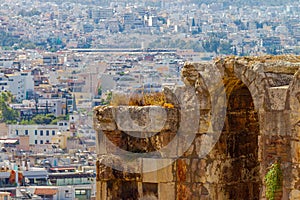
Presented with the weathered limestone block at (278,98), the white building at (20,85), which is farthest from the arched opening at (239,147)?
the white building at (20,85)

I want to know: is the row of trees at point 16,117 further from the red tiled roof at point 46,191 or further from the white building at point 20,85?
the red tiled roof at point 46,191

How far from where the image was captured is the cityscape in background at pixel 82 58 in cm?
6831

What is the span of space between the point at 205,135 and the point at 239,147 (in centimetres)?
30

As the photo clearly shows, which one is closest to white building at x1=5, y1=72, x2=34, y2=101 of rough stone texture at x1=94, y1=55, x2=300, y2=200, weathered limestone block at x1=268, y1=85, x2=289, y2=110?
rough stone texture at x1=94, y1=55, x2=300, y2=200

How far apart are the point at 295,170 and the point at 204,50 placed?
118331 mm

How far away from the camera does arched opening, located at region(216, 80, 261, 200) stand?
7145 millimetres

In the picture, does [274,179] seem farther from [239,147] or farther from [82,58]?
[82,58]

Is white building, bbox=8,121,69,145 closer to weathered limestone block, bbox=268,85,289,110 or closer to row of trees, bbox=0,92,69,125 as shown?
row of trees, bbox=0,92,69,125

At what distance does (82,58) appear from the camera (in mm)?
129250

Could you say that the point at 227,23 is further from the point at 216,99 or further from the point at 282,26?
the point at 216,99

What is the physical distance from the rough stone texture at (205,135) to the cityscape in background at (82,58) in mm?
24815

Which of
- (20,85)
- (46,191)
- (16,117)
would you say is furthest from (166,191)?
(20,85)

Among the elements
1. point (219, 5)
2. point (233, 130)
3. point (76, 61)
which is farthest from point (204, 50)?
point (233, 130)

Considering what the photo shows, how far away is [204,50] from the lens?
409 feet
